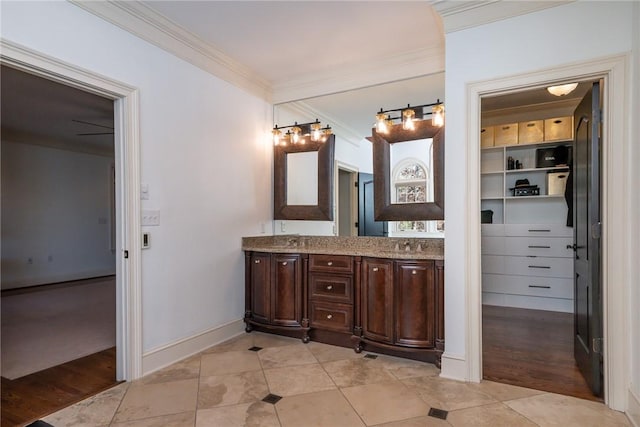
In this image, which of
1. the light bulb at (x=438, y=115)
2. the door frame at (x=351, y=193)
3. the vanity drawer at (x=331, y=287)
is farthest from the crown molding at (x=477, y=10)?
the vanity drawer at (x=331, y=287)

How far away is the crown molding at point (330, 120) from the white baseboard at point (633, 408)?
9.42 ft

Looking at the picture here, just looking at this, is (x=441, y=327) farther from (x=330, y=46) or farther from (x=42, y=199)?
(x=42, y=199)

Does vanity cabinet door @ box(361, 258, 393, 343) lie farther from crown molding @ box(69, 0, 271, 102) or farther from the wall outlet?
crown molding @ box(69, 0, 271, 102)

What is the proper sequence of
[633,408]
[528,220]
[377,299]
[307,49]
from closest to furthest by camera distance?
1. [633,408]
2. [377,299]
3. [307,49]
4. [528,220]

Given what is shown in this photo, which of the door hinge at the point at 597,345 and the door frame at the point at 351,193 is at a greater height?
the door frame at the point at 351,193

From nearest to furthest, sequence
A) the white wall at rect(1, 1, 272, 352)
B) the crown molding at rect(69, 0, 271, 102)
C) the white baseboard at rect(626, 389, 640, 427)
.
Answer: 1. the white baseboard at rect(626, 389, 640, 427)
2. the white wall at rect(1, 1, 272, 352)
3. the crown molding at rect(69, 0, 271, 102)

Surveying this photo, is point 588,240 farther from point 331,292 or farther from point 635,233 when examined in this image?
point 331,292

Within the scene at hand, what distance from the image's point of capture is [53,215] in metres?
6.52

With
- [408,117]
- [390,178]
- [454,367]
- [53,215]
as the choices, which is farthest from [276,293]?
[53,215]

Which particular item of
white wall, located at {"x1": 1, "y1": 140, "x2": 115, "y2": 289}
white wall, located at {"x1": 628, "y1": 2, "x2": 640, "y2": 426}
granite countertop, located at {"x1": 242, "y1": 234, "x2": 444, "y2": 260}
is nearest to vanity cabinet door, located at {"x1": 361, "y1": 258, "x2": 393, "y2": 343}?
granite countertop, located at {"x1": 242, "y1": 234, "x2": 444, "y2": 260}

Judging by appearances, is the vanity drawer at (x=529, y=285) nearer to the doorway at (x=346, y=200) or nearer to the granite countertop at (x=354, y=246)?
the granite countertop at (x=354, y=246)

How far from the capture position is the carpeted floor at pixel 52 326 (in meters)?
2.91

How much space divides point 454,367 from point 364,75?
9.17ft

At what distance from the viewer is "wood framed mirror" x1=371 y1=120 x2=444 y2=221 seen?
309 cm
